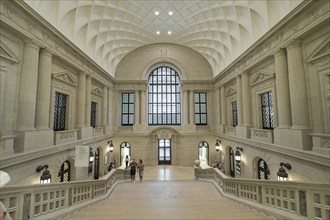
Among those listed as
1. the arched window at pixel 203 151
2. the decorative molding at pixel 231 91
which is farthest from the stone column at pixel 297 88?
the arched window at pixel 203 151

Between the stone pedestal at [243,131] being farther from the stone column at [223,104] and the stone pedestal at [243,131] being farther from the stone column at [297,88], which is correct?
the stone column at [297,88]

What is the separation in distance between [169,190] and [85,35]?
11565 mm

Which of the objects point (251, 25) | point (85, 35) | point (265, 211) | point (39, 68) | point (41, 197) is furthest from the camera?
point (85, 35)

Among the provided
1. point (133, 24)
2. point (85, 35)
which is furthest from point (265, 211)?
point (133, 24)

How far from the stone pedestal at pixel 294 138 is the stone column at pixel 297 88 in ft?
0.85

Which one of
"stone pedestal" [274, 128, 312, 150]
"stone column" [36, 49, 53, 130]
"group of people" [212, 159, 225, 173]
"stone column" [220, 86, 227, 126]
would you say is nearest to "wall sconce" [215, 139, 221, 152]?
"group of people" [212, 159, 225, 173]

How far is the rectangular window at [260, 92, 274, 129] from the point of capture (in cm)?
1107

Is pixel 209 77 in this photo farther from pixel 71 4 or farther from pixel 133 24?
pixel 71 4

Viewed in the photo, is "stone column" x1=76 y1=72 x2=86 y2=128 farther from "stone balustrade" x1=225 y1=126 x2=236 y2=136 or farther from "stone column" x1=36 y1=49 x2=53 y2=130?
"stone balustrade" x1=225 y1=126 x2=236 y2=136

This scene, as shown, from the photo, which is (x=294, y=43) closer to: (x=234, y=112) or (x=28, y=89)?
(x=234, y=112)

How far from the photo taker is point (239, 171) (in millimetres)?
13812

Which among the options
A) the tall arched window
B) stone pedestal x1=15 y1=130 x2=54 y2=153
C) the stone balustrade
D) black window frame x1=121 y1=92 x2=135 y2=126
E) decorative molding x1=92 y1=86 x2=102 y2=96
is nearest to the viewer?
stone pedestal x1=15 y1=130 x2=54 y2=153

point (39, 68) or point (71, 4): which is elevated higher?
point (71, 4)

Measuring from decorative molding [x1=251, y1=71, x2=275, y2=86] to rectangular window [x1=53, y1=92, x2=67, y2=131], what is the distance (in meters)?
12.6
